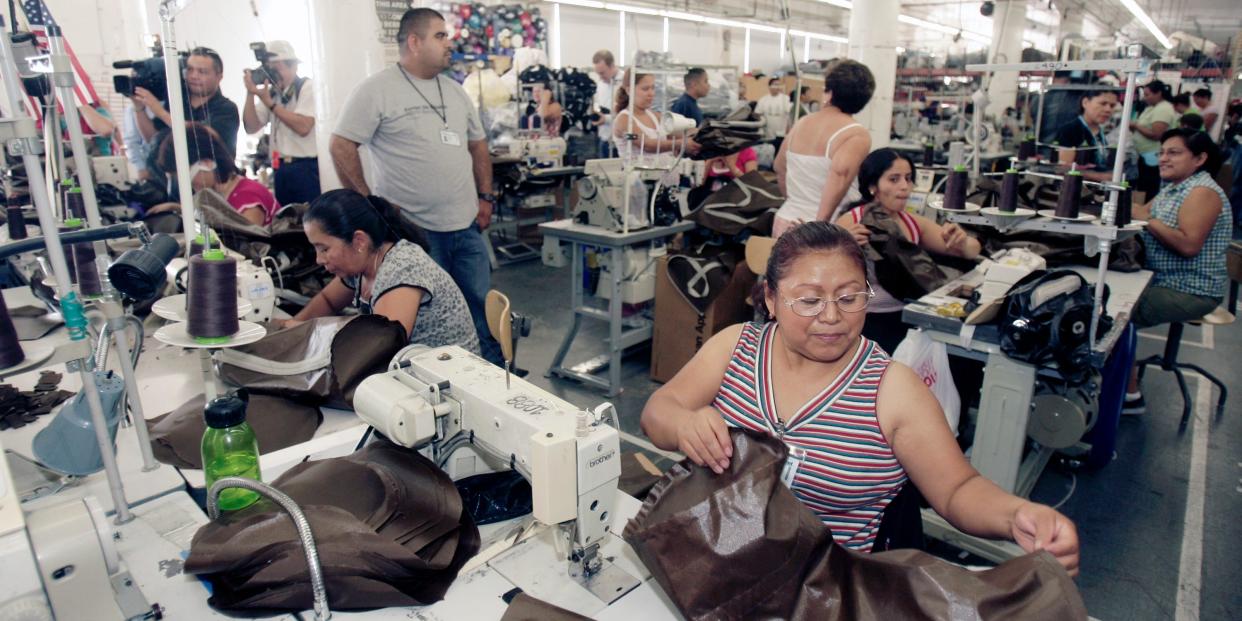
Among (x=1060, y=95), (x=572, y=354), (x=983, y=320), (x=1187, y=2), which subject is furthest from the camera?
(x=1187, y=2)

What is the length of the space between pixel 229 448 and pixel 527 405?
A: 49 centimetres

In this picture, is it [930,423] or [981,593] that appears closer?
[981,593]

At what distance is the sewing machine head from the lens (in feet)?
3.70

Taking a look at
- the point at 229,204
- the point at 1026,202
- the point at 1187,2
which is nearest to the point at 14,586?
the point at 229,204

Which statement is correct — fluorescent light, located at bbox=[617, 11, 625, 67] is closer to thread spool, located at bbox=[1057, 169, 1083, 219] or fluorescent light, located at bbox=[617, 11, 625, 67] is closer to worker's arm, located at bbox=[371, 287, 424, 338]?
thread spool, located at bbox=[1057, 169, 1083, 219]

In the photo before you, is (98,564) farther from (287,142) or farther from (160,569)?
(287,142)

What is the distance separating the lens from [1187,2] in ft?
44.0

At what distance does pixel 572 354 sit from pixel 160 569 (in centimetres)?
338

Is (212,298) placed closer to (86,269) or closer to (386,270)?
(86,269)

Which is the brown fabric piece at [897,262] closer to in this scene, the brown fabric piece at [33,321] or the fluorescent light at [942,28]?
the brown fabric piece at [33,321]

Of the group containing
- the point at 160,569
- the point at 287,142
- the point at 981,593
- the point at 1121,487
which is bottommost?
the point at 1121,487

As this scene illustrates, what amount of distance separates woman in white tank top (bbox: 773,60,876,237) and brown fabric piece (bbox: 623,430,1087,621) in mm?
2186

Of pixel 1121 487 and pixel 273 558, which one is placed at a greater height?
pixel 273 558

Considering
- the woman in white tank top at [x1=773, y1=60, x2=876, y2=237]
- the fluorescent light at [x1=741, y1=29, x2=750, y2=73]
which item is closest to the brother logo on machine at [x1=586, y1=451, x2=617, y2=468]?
the woman in white tank top at [x1=773, y1=60, x2=876, y2=237]
